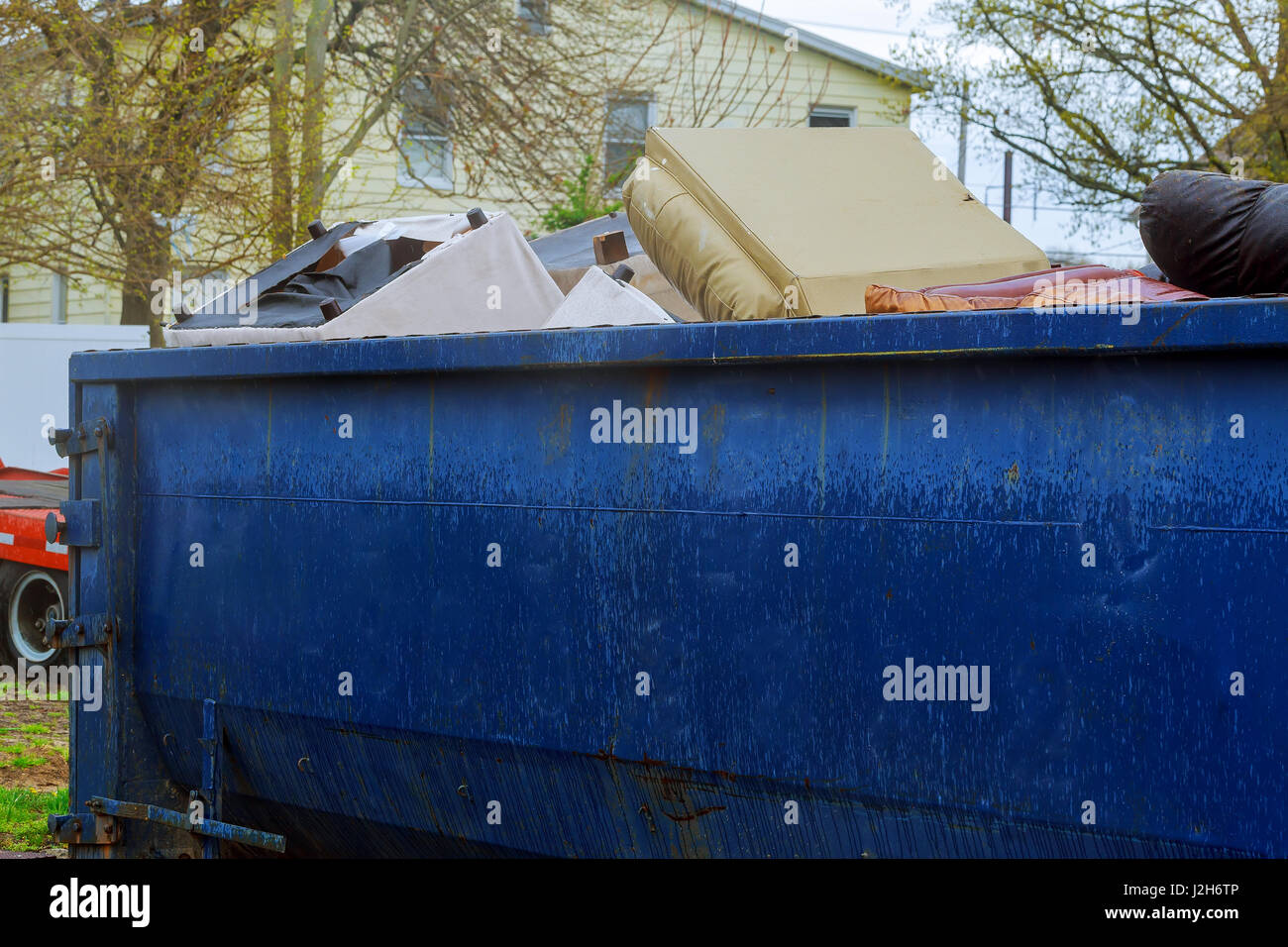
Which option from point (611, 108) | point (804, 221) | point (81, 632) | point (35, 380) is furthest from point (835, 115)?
point (81, 632)

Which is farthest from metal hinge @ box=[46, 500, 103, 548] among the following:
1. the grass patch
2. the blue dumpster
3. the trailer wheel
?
the trailer wheel

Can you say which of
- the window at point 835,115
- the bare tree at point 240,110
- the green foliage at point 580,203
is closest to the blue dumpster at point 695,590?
the bare tree at point 240,110

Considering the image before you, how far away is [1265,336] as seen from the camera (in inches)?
71.7

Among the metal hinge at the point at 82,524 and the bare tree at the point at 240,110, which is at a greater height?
the bare tree at the point at 240,110

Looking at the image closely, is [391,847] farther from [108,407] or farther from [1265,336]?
[1265,336]

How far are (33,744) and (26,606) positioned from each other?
2.47 meters

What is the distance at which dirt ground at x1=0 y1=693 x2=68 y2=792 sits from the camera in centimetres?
539

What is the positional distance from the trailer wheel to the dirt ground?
0.84 meters

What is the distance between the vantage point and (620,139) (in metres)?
14.5

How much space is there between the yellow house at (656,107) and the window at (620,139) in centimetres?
2

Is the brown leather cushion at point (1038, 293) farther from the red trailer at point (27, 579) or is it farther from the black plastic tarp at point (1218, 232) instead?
the red trailer at point (27, 579)

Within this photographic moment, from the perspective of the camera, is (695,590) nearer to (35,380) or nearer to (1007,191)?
(35,380)

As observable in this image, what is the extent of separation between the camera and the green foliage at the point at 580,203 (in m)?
13.1
